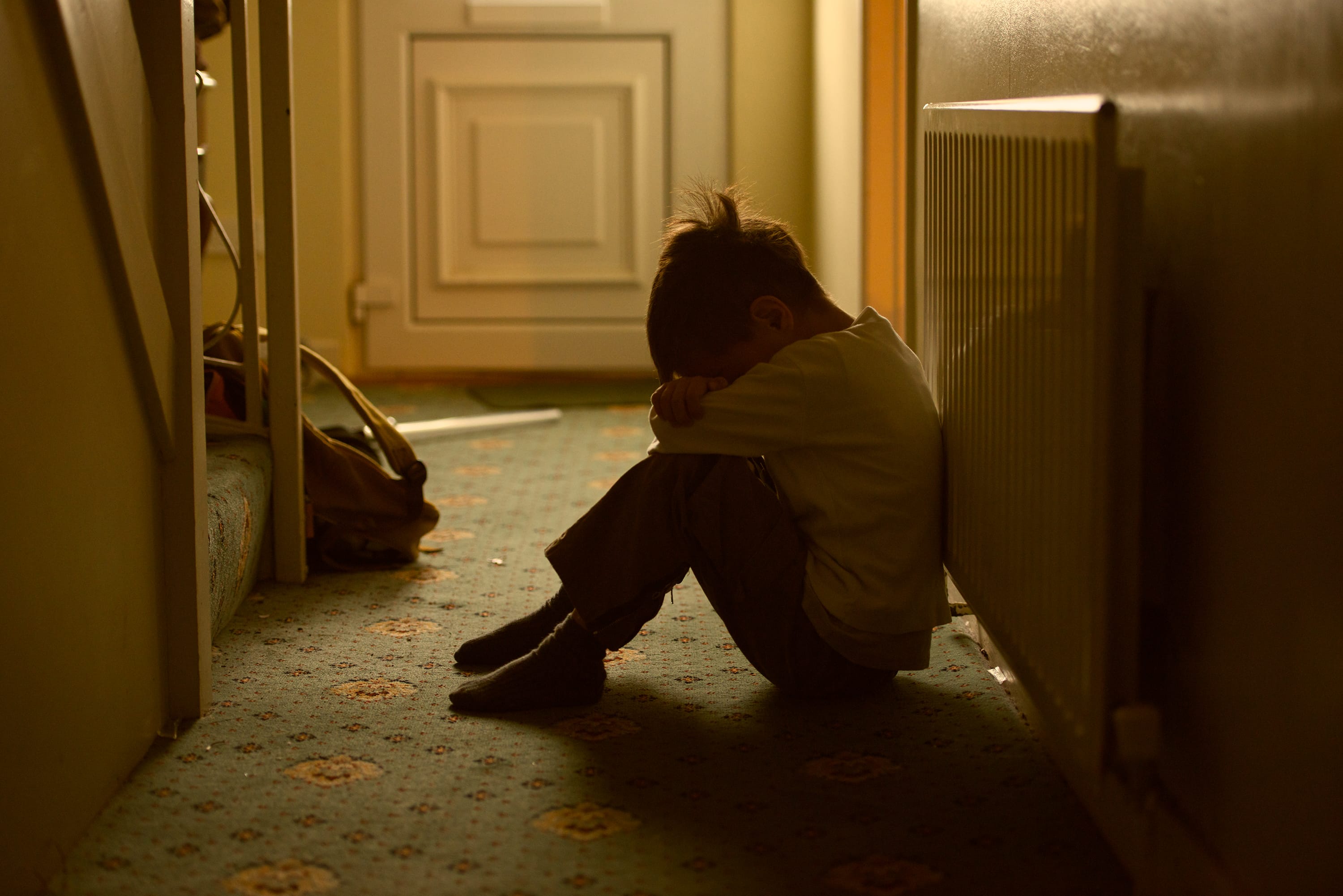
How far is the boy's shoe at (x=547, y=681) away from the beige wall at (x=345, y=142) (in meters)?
2.32

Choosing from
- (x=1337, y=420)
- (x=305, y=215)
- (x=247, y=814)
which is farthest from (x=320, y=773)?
(x=305, y=215)

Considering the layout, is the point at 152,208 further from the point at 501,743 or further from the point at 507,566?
the point at 507,566

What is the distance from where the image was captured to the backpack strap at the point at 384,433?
1.72 m

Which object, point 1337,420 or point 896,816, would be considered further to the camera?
point 896,816

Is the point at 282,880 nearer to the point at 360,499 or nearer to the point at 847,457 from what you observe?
the point at 847,457

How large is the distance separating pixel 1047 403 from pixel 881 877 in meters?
0.34

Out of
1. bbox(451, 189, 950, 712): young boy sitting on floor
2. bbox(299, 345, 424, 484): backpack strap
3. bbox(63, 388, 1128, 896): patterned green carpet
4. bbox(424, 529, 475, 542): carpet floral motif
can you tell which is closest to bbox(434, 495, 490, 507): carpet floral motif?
bbox(424, 529, 475, 542): carpet floral motif

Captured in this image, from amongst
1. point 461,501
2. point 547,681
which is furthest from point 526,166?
point 547,681

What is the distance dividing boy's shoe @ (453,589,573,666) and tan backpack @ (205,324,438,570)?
0.42m

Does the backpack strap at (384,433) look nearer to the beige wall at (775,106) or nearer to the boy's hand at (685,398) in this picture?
the boy's hand at (685,398)

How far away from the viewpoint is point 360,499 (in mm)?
1721

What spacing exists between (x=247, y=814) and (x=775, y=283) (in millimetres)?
629

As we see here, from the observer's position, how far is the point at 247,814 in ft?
3.26

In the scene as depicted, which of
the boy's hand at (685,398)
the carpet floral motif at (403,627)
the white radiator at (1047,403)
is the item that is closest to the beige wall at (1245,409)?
the white radiator at (1047,403)
